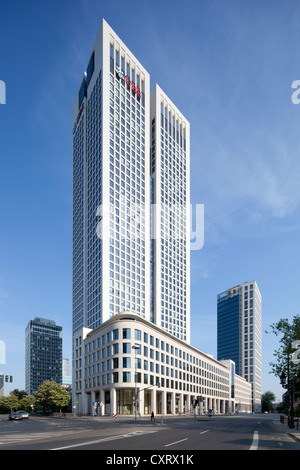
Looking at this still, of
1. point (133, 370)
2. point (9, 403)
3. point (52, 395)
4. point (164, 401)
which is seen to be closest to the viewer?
point (133, 370)

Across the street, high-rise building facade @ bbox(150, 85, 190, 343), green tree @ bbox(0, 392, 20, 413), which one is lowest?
green tree @ bbox(0, 392, 20, 413)

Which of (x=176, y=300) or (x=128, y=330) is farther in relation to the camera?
(x=176, y=300)

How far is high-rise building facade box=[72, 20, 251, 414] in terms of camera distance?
309ft

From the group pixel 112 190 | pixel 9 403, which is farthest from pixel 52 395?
pixel 9 403

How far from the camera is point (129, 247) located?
118812 mm

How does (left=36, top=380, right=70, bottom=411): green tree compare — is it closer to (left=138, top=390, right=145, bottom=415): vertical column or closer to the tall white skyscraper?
the tall white skyscraper

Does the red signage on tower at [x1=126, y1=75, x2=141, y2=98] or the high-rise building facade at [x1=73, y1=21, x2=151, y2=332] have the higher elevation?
the red signage on tower at [x1=126, y1=75, x2=141, y2=98]

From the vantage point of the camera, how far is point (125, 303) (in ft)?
373

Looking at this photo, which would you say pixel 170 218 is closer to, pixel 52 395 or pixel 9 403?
pixel 52 395

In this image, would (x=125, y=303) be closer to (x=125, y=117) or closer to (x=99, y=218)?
(x=99, y=218)

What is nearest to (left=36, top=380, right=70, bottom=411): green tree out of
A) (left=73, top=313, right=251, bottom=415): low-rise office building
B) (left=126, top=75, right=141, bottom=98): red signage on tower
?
(left=73, top=313, right=251, bottom=415): low-rise office building

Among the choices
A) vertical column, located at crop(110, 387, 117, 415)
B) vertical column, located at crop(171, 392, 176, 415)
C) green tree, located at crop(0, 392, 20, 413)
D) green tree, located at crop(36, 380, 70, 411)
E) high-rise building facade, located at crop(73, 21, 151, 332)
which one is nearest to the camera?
vertical column, located at crop(110, 387, 117, 415)
